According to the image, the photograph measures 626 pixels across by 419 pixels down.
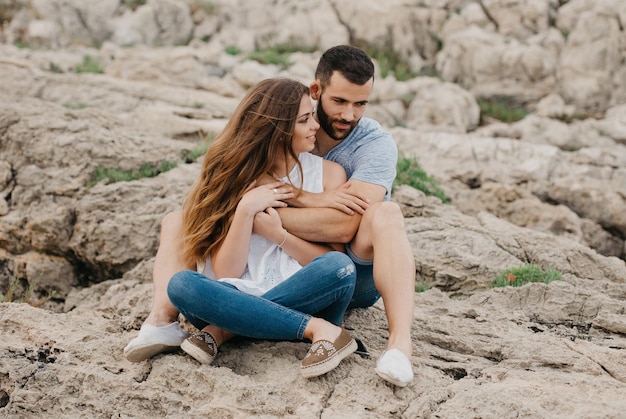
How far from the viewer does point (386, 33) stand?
17.8 metres

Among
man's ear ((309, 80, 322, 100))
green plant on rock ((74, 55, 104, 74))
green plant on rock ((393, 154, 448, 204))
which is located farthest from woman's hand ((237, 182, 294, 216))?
green plant on rock ((74, 55, 104, 74))

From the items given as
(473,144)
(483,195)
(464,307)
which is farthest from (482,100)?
(464,307)

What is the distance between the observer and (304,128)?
3.90m

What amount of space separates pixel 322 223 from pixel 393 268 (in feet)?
1.86

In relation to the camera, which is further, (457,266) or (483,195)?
(483,195)

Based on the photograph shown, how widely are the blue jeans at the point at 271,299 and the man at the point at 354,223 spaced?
26 cm

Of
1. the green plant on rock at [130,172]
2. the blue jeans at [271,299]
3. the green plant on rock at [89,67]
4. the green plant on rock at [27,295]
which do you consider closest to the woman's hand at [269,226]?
the blue jeans at [271,299]

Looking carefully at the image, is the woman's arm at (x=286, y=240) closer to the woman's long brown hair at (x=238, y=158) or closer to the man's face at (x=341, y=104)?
the woman's long brown hair at (x=238, y=158)

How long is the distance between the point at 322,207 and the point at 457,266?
191 centimetres

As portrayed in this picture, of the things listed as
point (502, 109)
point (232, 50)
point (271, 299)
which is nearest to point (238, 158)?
point (271, 299)

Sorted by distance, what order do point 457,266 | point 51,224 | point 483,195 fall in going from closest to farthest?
point 457,266
point 51,224
point 483,195

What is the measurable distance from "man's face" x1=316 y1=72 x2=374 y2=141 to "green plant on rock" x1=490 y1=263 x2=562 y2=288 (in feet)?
5.93

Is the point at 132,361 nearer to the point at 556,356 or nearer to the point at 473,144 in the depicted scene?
the point at 556,356

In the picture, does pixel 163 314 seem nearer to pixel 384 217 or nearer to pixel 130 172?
pixel 384 217
